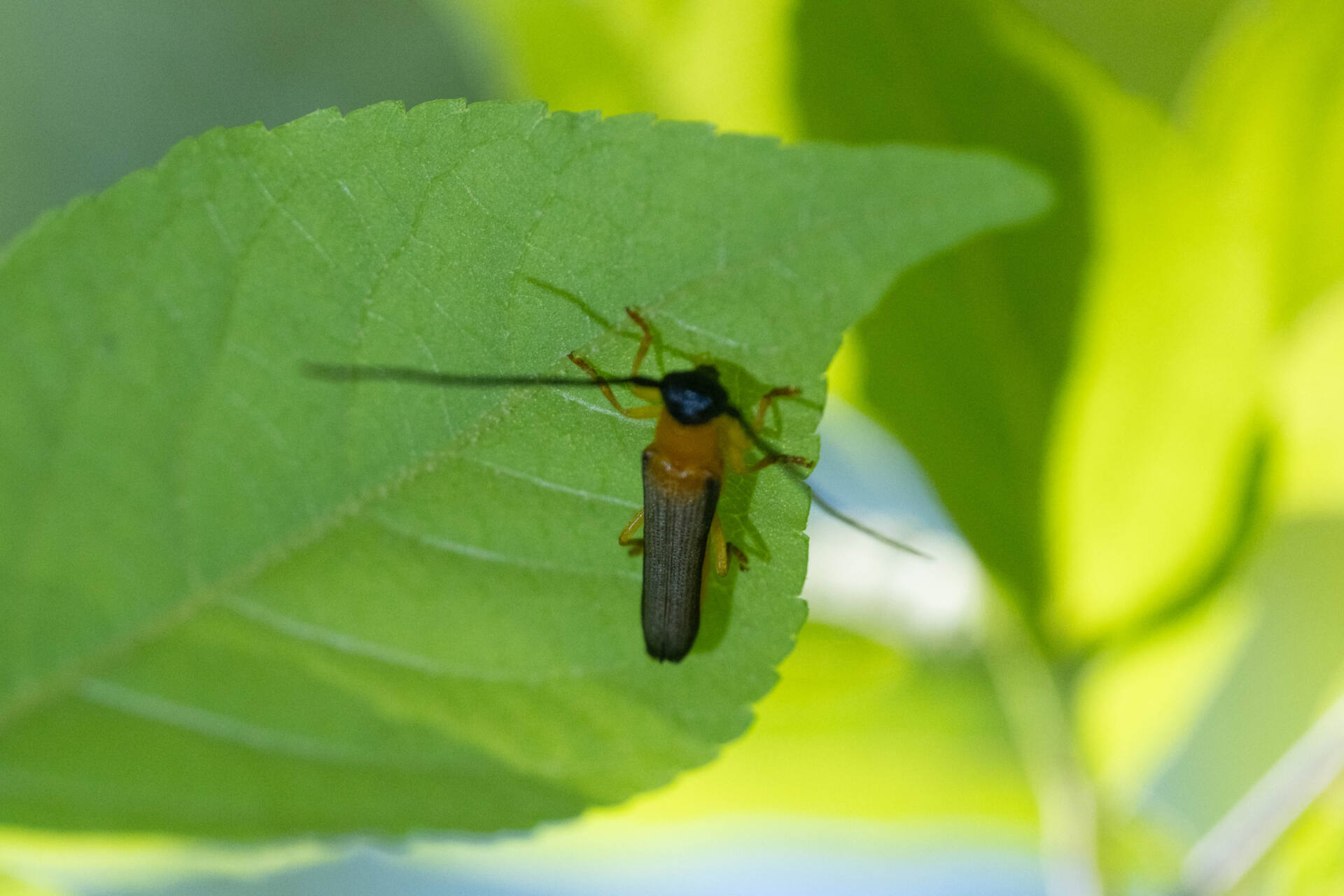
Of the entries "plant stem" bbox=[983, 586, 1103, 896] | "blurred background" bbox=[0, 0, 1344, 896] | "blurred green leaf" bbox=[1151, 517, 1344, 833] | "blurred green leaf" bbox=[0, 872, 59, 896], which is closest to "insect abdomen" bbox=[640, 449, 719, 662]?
"blurred background" bbox=[0, 0, 1344, 896]

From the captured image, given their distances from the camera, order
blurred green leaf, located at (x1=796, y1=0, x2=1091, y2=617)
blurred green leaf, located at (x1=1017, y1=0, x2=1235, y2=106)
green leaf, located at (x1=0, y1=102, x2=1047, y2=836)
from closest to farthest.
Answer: green leaf, located at (x1=0, y1=102, x2=1047, y2=836)
blurred green leaf, located at (x1=796, y1=0, x2=1091, y2=617)
blurred green leaf, located at (x1=1017, y1=0, x2=1235, y2=106)

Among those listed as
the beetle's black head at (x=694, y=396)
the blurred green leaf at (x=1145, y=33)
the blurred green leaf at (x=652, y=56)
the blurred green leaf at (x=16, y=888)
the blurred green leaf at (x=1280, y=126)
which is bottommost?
the blurred green leaf at (x=16, y=888)

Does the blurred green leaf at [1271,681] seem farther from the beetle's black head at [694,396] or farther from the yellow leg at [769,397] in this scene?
the yellow leg at [769,397]

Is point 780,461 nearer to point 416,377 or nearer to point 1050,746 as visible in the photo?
point 416,377

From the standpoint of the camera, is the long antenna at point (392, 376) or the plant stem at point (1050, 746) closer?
the long antenna at point (392, 376)

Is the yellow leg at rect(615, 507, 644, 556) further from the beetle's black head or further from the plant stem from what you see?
the plant stem

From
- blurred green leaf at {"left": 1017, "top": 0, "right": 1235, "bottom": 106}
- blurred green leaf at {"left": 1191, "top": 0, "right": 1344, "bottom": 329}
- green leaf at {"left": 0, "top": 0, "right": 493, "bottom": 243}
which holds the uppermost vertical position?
green leaf at {"left": 0, "top": 0, "right": 493, "bottom": 243}

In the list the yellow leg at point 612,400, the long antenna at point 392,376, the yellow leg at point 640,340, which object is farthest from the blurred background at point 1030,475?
the long antenna at point 392,376
